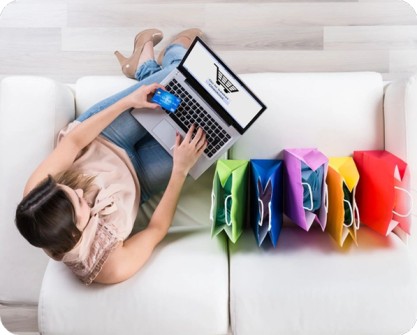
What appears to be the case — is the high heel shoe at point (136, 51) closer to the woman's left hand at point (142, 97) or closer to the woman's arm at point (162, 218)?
the woman's left hand at point (142, 97)

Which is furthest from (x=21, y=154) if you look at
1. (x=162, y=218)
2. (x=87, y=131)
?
(x=162, y=218)

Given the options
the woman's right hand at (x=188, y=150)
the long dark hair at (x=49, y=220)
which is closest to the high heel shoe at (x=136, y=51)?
the woman's right hand at (x=188, y=150)

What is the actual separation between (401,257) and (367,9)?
3.41 ft

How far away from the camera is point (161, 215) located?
1.32 m

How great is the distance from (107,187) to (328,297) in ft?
2.18

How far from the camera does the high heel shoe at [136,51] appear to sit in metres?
1.66

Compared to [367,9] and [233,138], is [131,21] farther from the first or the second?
[367,9]

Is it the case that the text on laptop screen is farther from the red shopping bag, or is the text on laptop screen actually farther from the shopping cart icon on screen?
the red shopping bag

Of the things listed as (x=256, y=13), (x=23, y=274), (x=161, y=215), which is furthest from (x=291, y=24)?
(x=23, y=274)

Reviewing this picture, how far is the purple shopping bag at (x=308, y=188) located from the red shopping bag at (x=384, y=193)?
0.46ft

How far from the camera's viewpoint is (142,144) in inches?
57.0

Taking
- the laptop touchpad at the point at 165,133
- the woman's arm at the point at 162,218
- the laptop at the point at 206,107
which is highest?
the laptop at the point at 206,107

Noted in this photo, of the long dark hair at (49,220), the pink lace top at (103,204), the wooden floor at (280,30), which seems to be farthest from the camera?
the wooden floor at (280,30)

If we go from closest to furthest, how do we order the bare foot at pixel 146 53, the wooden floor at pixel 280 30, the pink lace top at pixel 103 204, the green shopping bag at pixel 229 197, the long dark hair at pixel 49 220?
the long dark hair at pixel 49 220, the pink lace top at pixel 103 204, the green shopping bag at pixel 229 197, the bare foot at pixel 146 53, the wooden floor at pixel 280 30
